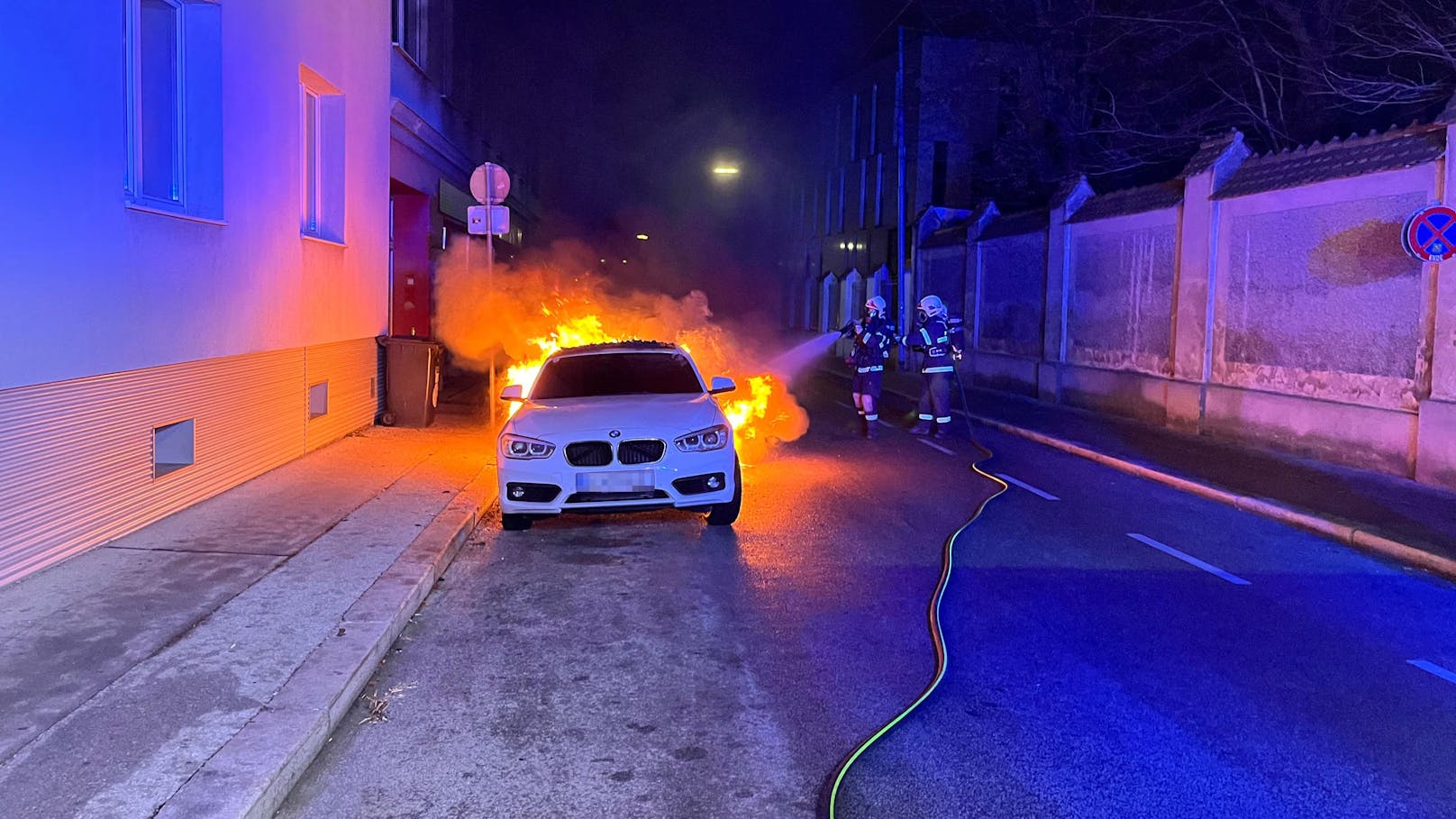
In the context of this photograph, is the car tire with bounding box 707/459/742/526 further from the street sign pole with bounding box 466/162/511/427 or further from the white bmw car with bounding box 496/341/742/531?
the street sign pole with bounding box 466/162/511/427

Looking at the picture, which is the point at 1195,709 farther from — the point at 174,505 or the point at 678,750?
the point at 174,505

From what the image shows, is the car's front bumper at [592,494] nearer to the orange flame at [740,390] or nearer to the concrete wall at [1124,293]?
the orange flame at [740,390]

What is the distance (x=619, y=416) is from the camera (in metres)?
8.11

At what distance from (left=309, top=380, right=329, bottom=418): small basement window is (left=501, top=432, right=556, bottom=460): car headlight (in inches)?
163

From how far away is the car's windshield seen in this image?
360 inches

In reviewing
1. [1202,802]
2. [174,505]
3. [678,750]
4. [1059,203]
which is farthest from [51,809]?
[1059,203]

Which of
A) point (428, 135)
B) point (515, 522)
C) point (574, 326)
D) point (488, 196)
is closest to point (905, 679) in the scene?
point (515, 522)

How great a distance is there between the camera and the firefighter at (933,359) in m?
14.1

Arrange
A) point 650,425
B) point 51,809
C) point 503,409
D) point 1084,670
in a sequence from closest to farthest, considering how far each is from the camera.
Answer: point 51,809 < point 1084,670 < point 650,425 < point 503,409

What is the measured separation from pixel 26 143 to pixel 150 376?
80.2 inches

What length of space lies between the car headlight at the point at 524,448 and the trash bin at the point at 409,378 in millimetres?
5898

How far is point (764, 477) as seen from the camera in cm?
1103

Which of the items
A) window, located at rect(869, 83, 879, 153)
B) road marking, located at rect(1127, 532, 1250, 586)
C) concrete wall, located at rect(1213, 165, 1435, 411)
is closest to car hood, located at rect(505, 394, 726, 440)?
road marking, located at rect(1127, 532, 1250, 586)

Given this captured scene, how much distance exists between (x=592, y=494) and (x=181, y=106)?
421cm
